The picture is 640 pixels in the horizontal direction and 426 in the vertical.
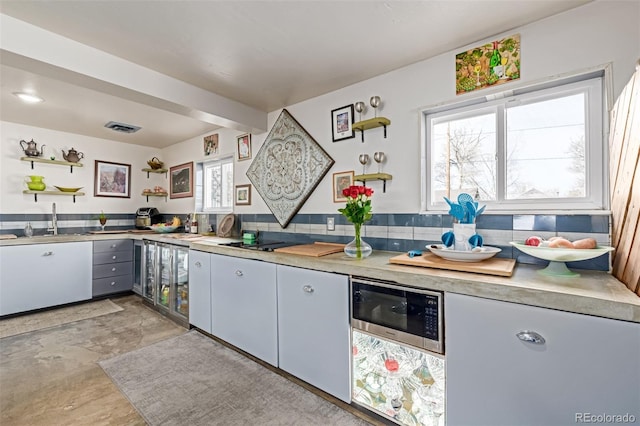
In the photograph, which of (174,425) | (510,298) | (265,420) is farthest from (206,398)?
(510,298)

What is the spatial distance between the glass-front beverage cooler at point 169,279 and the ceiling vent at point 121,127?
1.49m

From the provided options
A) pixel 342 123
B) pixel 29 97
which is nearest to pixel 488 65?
pixel 342 123

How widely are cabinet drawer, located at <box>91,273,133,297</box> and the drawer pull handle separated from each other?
4.55 m

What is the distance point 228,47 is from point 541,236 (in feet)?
7.46

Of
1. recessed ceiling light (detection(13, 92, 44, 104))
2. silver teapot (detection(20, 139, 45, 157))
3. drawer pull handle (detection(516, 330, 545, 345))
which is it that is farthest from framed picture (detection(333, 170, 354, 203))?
silver teapot (detection(20, 139, 45, 157))

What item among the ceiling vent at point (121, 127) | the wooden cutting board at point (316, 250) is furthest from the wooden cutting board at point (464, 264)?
the ceiling vent at point (121, 127)

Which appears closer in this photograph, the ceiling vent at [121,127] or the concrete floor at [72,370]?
the concrete floor at [72,370]

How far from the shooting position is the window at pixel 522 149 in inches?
60.7

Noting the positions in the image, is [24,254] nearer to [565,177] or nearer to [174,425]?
[174,425]

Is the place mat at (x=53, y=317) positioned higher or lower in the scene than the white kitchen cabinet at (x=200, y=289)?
lower

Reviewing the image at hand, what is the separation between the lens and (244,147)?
331cm

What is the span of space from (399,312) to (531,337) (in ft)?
1.82

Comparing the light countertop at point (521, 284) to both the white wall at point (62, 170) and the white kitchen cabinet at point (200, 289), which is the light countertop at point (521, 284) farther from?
the white wall at point (62, 170)

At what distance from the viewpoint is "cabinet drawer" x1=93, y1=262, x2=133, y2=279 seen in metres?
3.68
